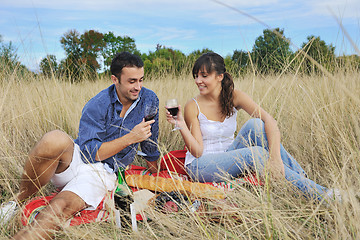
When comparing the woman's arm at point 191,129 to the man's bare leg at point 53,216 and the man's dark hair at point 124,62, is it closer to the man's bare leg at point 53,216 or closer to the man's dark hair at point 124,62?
the man's dark hair at point 124,62

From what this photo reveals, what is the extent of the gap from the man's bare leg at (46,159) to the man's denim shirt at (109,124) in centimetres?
20

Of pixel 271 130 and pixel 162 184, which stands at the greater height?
pixel 271 130

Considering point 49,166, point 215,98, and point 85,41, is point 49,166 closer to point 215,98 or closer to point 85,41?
point 215,98

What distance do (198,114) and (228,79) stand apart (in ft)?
1.64

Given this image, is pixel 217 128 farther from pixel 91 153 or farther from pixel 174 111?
pixel 91 153

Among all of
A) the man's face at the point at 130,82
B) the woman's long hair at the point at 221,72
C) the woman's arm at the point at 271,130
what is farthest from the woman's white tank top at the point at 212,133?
the man's face at the point at 130,82

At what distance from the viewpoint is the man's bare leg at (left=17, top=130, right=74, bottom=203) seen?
2414 mm

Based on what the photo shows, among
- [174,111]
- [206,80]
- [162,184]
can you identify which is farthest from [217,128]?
[162,184]

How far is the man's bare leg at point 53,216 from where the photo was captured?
1.94 meters

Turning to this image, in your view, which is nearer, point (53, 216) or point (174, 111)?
point (53, 216)

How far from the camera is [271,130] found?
2.85 metres

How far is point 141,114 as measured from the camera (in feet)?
10.1

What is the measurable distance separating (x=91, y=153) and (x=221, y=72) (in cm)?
155

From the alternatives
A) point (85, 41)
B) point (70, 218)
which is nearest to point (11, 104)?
point (70, 218)
